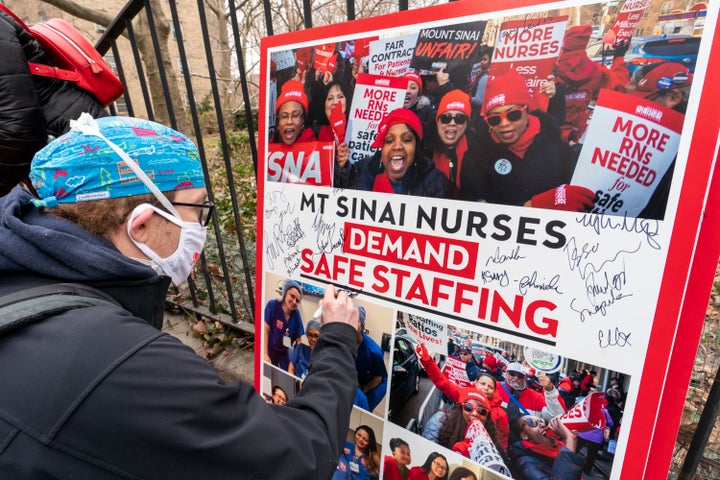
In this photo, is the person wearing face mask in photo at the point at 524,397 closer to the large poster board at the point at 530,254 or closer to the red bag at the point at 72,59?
the large poster board at the point at 530,254

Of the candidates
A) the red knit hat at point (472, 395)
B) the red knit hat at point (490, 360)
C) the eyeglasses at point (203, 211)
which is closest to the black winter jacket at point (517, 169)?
the red knit hat at point (490, 360)

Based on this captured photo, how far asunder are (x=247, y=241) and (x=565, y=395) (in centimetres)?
337

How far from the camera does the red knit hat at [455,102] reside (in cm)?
103

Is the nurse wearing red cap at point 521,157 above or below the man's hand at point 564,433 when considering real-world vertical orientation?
above

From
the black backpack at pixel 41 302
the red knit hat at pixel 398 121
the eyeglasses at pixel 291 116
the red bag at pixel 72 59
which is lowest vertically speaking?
the black backpack at pixel 41 302

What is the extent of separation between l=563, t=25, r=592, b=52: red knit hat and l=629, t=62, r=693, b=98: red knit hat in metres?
0.12

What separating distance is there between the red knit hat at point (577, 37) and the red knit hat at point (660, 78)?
4.9 inches

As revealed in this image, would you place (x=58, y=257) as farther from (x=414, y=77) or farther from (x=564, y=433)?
(x=564, y=433)

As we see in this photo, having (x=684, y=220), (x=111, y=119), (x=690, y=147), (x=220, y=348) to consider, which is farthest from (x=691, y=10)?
(x=220, y=348)

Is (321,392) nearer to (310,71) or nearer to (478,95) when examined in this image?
(478,95)
